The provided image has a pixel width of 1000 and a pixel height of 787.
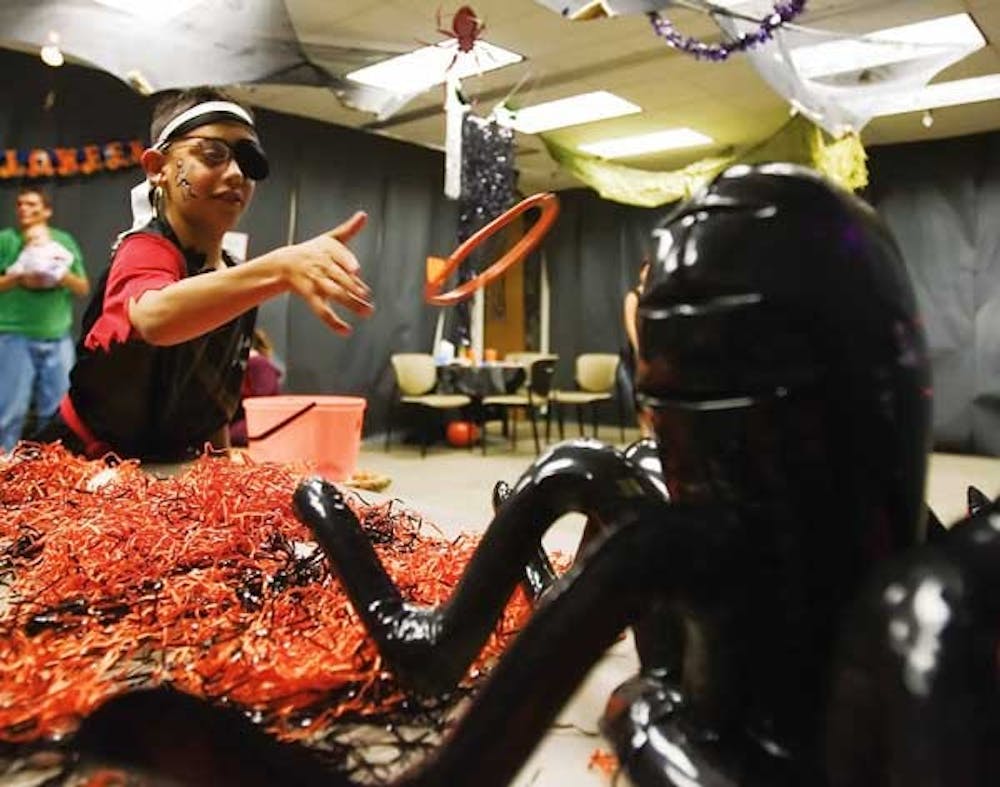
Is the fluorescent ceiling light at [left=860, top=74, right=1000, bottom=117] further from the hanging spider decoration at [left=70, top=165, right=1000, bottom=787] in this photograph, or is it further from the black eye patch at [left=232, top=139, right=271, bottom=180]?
the hanging spider decoration at [left=70, top=165, right=1000, bottom=787]

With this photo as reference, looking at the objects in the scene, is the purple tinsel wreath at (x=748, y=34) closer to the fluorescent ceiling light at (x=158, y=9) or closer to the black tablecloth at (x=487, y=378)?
the fluorescent ceiling light at (x=158, y=9)

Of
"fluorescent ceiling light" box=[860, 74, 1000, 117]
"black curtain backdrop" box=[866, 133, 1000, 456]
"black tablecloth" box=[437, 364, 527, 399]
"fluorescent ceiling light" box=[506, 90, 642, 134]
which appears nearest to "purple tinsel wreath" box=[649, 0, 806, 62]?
"fluorescent ceiling light" box=[506, 90, 642, 134]

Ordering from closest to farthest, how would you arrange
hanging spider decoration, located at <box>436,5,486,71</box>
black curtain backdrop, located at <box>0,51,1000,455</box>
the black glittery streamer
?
hanging spider decoration, located at <box>436,5,486,71</box>
the black glittery streamer
black curtain backdrop, located at <box>0,51,1000,455</box>

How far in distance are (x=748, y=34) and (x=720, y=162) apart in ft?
5.69

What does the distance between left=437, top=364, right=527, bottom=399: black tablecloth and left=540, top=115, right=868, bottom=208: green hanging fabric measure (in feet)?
4.06

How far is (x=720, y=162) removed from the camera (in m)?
4.37

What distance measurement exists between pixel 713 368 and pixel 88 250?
4586 millimetres

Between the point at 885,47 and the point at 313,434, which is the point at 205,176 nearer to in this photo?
the point at 313,434

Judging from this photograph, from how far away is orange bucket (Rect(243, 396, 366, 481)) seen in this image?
1.38 meters

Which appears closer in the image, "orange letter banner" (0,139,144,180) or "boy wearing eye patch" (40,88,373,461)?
"boy wearing eye patch" (40,88,373,461)

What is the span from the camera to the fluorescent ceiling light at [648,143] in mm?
5234

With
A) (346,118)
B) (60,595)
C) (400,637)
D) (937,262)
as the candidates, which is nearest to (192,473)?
(60,595)

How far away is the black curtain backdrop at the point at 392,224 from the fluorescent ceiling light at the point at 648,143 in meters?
1.05

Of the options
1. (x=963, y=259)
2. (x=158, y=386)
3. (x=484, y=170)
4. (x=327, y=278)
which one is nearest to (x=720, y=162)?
(x=484, y=170)
